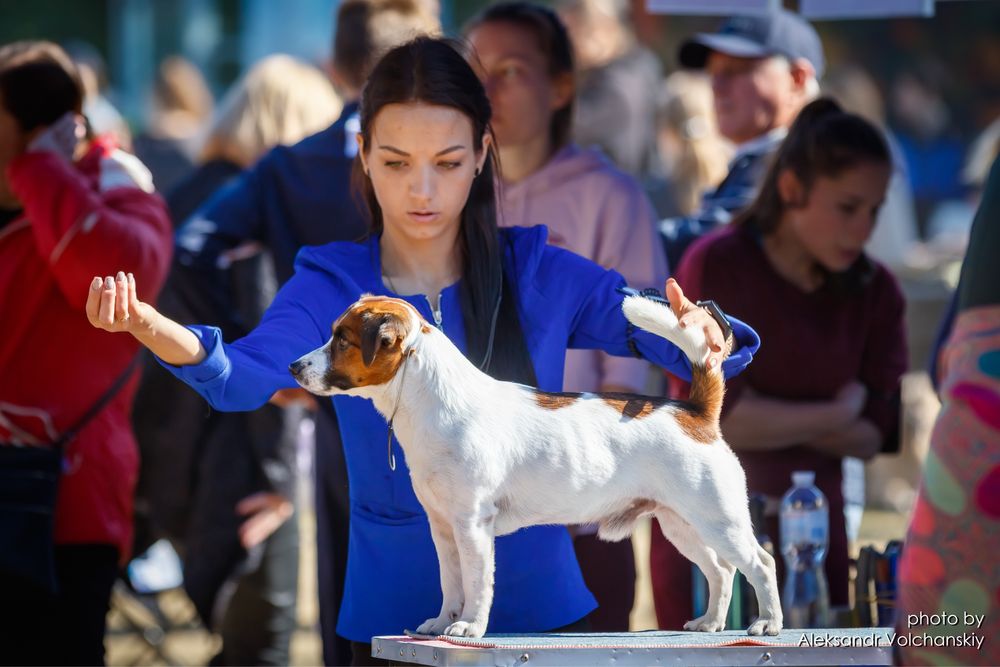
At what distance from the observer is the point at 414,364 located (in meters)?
2.33

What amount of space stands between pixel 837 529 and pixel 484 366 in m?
1.87

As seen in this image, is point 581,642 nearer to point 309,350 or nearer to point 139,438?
point 309,350

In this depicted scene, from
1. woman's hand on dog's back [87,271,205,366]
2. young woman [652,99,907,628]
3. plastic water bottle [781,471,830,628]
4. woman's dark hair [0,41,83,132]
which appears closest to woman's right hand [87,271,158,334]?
woman's hand on dog's back [87,271,205,366]

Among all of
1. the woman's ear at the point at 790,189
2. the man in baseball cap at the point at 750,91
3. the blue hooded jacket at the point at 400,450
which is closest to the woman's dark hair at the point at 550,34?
the man in baseball cap at the point at 750,91

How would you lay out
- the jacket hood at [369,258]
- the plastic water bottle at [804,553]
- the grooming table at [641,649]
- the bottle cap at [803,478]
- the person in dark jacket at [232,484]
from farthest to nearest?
the person in dark jacket at [232,484] < the bottle cap at [803,478] < the plastic water bottle at [804,553] < the jacket hood at [369,258] < the grooming table at [641,649]

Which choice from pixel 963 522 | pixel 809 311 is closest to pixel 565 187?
pixel 809 311

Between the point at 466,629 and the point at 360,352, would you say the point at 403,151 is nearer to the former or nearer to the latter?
the point at 360,352

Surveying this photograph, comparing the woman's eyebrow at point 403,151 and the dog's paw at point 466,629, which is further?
the woman's eyebrow at point 403,151

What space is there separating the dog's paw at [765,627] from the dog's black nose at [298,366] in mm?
923

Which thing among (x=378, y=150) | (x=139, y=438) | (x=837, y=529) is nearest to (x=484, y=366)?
(x=378, y=150)

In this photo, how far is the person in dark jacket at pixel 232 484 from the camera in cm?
527

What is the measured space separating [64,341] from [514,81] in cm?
159

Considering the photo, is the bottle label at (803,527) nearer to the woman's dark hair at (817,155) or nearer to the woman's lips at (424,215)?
the woman's dark hair at (817,155)

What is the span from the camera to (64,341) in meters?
3.60
